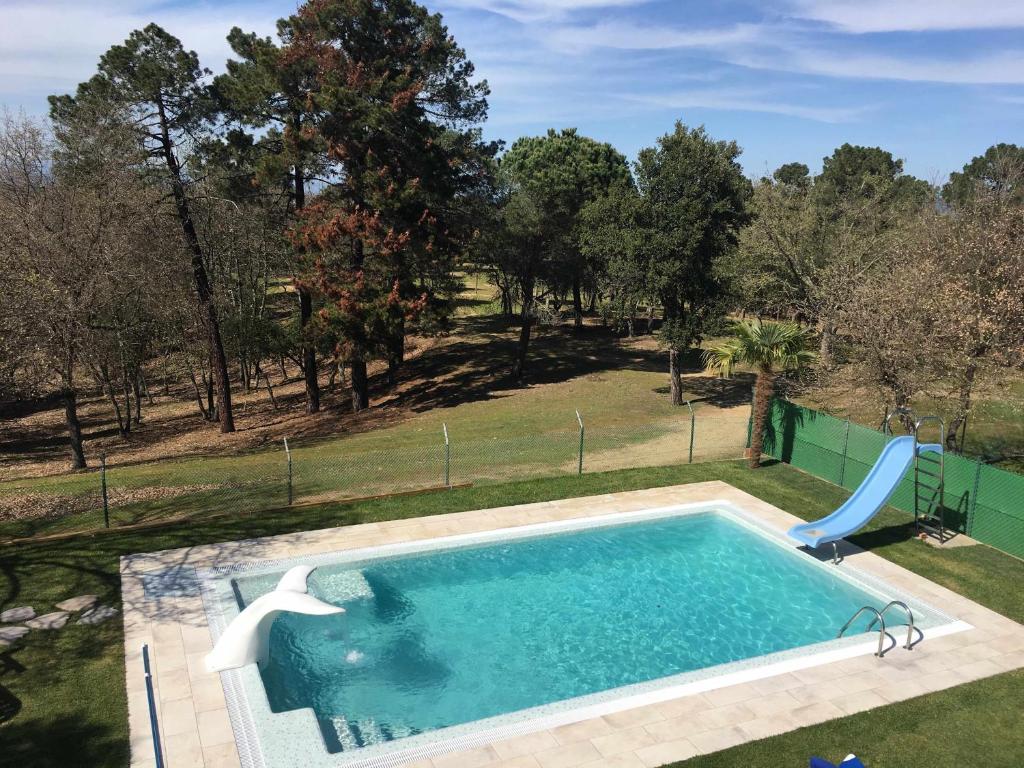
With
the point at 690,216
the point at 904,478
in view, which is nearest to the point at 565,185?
the point at 690,216

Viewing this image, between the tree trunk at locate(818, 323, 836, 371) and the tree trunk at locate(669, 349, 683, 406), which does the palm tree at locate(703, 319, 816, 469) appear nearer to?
the tree trunk at locate(818, 323, 836, 371)

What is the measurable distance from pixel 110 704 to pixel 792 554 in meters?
12.6

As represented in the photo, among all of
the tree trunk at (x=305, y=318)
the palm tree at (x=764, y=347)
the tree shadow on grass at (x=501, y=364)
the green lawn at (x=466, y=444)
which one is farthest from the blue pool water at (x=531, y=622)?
the tree trunk at (x=305, y=318)

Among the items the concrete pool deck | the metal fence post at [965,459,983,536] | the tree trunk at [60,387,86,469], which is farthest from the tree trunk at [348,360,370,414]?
the metal fence post at [965,459,983,536]

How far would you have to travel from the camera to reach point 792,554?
588 inches

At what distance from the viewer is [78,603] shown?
11953mm

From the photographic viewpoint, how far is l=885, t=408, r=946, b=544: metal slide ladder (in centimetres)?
1514

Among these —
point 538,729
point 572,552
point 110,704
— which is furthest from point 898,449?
point 110,704

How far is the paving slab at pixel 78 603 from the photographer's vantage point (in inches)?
465

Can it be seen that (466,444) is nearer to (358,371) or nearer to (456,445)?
(456,445)

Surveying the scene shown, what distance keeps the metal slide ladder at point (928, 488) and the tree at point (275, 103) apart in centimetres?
2245

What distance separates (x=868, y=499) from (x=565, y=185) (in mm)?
25307

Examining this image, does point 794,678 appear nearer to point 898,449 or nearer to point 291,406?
point 898,449

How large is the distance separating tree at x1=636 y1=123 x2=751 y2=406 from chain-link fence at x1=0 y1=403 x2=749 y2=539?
16.9 ft
